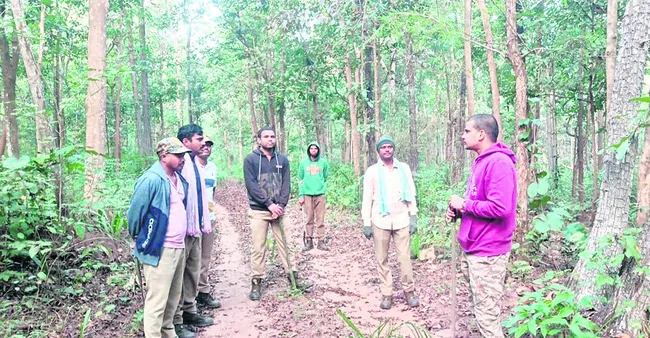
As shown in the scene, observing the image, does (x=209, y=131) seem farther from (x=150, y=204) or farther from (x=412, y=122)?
(x=150, y=204)

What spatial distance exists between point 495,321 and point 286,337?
7.05 ft

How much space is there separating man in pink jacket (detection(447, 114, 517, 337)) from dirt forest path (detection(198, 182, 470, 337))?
44.2 inches

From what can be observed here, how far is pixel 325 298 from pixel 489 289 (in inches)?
111

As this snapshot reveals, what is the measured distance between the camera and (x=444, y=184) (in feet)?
40.4

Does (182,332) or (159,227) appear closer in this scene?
(159,227)

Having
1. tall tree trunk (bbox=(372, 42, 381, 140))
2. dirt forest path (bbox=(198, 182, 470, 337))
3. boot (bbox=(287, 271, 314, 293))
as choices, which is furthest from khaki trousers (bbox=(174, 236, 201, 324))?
tall tree trunk (bbox=(372, 42, 381, 140))

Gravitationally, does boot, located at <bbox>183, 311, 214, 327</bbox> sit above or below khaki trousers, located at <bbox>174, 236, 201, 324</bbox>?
below

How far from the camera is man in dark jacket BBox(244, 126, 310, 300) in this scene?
557cm

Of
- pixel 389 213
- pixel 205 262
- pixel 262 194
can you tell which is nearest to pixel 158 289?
pixel 205 262

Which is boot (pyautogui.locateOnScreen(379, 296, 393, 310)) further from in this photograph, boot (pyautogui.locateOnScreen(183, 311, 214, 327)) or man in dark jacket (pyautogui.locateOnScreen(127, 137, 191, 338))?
man in dark jacket (pyautogui.locateOnScreen(127, 137, 191, 338))

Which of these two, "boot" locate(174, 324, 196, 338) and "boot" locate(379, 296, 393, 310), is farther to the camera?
"boot" locate(379, 296, 393, 310)

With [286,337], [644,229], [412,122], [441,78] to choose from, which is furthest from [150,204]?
[441,78]

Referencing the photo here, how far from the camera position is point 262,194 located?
218 inches

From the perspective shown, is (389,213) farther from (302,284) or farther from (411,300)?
(302,284)
